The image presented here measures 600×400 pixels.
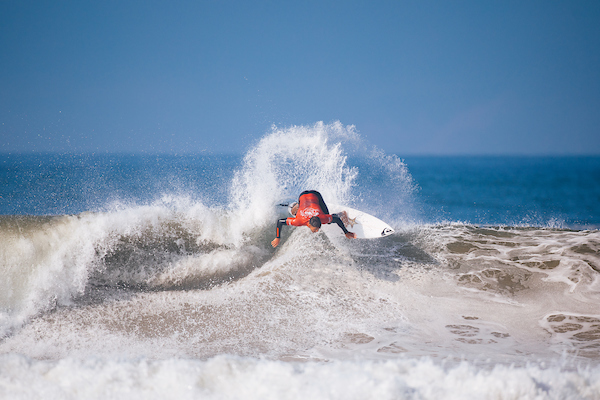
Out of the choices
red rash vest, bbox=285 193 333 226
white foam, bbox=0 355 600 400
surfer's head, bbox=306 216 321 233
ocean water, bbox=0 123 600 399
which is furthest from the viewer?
red rash vest, bbox=285 193 333 226

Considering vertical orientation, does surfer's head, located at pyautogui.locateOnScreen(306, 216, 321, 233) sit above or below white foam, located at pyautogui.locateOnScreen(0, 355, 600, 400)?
above

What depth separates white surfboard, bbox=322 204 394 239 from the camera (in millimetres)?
6742

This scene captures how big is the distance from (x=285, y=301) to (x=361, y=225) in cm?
259

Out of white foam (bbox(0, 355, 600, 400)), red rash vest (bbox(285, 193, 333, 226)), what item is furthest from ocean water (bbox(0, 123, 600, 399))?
red rash vest (bbox(285, 193, 333, 226))

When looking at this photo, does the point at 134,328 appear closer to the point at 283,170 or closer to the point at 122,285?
the point at 122,285

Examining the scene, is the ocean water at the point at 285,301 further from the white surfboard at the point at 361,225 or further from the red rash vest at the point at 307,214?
the red rash vest at the point at 307,214

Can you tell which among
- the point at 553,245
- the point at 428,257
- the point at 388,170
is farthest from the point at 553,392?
the point at 388,170

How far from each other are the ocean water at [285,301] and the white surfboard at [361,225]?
0.27 meters

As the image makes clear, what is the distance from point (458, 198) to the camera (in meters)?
22.9

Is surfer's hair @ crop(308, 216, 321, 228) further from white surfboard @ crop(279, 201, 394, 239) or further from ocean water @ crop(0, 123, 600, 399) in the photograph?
white surfboard @ crop(279, 201, 394, 239)

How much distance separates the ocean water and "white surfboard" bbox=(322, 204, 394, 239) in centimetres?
27

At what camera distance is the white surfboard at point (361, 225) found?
674cm

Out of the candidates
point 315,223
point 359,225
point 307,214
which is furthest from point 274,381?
point 359,225

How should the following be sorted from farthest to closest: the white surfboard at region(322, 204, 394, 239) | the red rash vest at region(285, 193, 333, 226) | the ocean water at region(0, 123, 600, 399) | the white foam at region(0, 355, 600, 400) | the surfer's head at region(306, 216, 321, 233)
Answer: the white surfboard at region(322, 204, 394, 239) < the red rash vest at region(285, 193, 333, 226) < the surfer's head at region(306, 216, 321, 233) < the ocean water at region(0, 123, 600, 399) < the white foam at region(0, 355, 600, 400)
